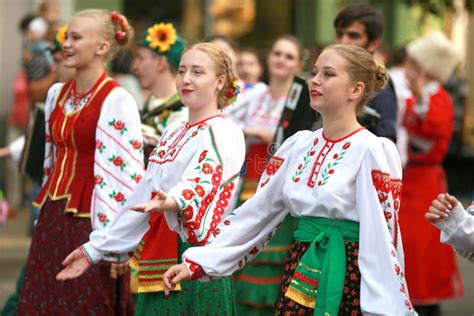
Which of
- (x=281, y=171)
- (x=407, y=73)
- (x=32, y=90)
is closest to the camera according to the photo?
(x=281, y=171)

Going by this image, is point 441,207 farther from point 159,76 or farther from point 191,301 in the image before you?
point 159,76

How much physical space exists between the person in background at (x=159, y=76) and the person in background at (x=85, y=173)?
83 centimetres

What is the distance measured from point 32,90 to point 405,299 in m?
7.21

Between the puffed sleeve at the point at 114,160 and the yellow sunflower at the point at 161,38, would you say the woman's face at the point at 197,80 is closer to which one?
the puffed sleeve at the point at 114,160

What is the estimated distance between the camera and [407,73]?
33.8 feet

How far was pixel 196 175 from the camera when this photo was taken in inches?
221

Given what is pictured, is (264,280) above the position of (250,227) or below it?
below

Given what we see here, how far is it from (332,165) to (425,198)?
198 inches

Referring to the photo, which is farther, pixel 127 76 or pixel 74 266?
pixel 127 76

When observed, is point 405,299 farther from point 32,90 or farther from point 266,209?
point 32,90

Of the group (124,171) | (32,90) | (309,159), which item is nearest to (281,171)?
(309,159)

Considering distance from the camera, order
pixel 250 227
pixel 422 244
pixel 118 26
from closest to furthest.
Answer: pixel 250 227 < pixel 118 26 < pixel 422 244

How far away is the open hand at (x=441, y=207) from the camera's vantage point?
509 cm

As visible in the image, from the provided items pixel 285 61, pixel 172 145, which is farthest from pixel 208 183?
pixel 285 61
